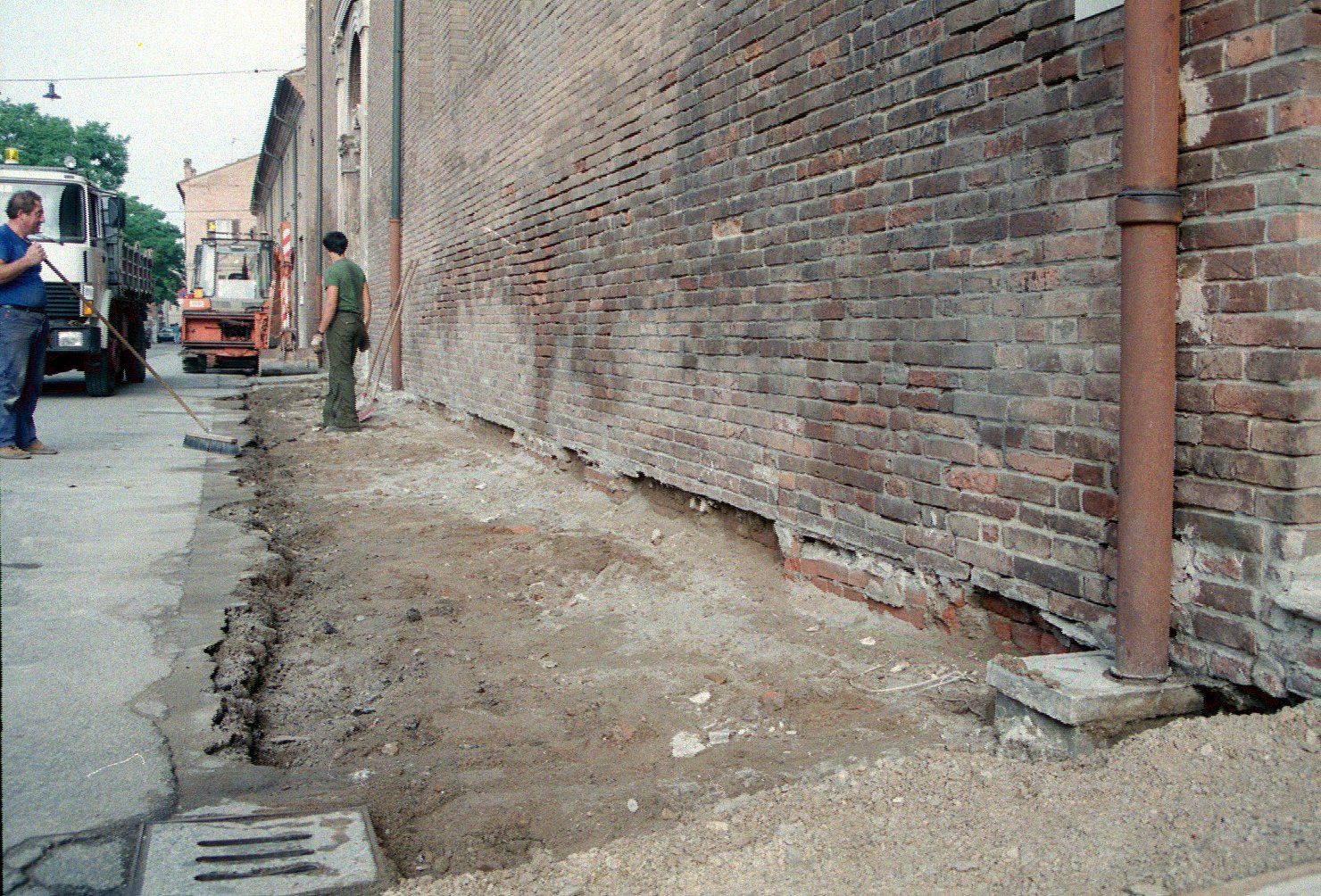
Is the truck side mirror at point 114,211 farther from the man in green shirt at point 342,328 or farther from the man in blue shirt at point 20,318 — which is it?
the man in blue shirt at point 20,318

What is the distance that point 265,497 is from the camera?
7652 mm

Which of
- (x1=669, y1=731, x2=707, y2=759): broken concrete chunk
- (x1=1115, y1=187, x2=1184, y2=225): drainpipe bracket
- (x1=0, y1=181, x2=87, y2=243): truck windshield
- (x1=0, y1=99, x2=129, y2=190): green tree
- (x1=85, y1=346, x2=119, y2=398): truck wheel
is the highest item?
(x1=0, y1=99, x2=129, y2=190): green tree

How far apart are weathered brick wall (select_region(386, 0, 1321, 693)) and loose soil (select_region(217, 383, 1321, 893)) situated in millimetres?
320

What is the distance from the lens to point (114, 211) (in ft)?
51.1

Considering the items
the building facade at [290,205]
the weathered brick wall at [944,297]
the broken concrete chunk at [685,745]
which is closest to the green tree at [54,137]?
the building facade at [290,205]

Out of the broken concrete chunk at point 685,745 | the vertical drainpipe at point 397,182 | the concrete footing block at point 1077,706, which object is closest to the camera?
the concrete footing block at point 1077,706

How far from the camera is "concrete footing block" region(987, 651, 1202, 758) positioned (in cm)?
271

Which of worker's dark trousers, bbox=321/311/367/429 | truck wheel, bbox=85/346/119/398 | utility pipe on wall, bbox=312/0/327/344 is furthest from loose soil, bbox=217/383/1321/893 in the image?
utility pipe on wall, bbox=312/0/327/344

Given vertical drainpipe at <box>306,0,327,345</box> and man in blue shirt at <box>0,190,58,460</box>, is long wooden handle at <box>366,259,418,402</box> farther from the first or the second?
vertical drainpipe at <box>306,0,327,345</box>

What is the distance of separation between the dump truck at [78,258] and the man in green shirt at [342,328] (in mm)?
4328

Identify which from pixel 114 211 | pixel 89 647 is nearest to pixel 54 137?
pixel 114 211

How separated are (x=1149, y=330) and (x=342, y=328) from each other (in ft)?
33.1

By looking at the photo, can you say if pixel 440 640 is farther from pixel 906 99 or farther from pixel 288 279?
pixel 288 279

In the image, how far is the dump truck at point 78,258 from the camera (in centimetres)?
1430
